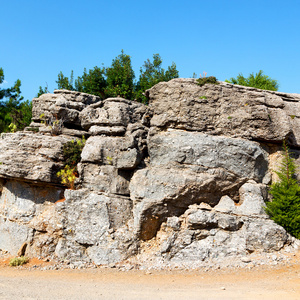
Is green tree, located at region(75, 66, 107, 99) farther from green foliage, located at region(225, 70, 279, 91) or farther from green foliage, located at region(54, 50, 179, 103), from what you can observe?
green foliage, located at region(225, 70, 279, 91)

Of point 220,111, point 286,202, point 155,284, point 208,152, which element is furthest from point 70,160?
point 286,202

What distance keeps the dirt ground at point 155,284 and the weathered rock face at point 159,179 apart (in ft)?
4.39

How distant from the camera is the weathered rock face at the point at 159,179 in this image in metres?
13.5

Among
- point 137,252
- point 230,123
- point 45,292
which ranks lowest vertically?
point 45,292

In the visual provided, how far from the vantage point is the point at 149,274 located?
39.3 ft

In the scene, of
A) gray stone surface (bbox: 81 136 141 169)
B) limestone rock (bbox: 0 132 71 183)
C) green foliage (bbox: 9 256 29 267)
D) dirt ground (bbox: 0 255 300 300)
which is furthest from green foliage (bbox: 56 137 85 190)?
dirt ground (bbox: 0 255 300 300)

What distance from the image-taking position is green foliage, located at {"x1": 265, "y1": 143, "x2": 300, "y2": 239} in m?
13.5

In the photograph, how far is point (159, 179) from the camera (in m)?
14.1

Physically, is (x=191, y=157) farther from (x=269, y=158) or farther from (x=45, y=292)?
(x=45, y=292)

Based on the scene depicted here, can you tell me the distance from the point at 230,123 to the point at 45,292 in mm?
10394

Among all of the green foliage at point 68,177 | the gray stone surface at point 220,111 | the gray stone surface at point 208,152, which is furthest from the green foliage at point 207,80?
the green foliage at point 68,177

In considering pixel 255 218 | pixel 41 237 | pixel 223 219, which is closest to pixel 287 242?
pixel 255 218

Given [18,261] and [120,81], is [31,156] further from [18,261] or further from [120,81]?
[120,81]

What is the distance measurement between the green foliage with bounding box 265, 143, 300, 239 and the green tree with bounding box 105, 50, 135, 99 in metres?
14.6
